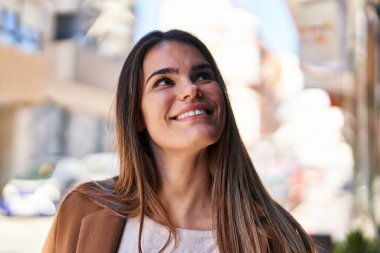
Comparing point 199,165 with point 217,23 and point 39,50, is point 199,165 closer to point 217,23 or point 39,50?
point 39,50

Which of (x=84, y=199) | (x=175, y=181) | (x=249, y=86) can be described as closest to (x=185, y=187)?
(x=175, y=181)

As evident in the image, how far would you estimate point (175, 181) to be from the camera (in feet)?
5.35

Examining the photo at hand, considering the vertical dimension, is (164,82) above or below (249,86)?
above

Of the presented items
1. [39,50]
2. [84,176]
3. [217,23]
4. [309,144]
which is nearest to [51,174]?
[84,176]

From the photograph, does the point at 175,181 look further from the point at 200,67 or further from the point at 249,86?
the point at 249,86

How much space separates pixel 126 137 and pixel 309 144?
9.09 metres

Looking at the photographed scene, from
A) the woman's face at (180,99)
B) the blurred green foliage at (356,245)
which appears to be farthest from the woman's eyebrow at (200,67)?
the blurred green foliage at (356,245)

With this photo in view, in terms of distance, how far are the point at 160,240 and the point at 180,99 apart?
39 centimetres

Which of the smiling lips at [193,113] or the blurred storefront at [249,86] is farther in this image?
the blurred storefront at [249,86]

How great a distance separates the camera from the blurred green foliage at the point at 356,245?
6.18 meters

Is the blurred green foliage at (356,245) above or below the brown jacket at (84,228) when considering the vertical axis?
below

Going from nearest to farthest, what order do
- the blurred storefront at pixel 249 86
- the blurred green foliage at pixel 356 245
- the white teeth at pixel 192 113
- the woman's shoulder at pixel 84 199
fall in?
the white teeth at pixel 192 113 < the woman's shoulder at pixel 84 199 < the blurred storefront at pixel 249 86 < the blurred green foliage at pixel 356 245

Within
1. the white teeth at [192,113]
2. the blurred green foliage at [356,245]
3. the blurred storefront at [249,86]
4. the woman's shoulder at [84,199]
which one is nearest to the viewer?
the white teeth at [192,113]

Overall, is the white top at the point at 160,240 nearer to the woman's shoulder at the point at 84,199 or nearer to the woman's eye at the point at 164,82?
the woman's shoulder at the point at 84,199
